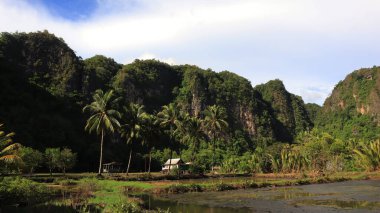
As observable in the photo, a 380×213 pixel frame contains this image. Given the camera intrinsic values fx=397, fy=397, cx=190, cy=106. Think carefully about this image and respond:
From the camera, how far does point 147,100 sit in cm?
14350

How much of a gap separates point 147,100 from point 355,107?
83.8 meters

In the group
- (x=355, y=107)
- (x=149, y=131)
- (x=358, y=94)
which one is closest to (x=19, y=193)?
(x=149, y=131)

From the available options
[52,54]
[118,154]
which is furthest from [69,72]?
[118,154]

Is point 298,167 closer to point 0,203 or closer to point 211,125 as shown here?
point 211,125

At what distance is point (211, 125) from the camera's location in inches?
3300

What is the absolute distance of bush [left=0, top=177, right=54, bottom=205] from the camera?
2291 centimetres

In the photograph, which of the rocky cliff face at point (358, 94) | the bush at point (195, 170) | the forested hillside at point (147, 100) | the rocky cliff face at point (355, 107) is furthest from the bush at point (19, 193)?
the rocky cliff face at point (358, 94)

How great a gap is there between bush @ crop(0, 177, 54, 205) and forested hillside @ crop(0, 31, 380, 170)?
134 feet

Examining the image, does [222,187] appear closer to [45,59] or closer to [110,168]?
[110,168]

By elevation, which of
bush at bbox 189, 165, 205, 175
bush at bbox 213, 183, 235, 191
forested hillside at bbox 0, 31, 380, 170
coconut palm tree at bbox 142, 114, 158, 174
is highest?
forested hillside at bbox 0, 31, 380, 170

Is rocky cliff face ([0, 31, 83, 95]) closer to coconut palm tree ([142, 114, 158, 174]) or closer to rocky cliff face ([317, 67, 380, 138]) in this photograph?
coconut palm tree ([142, 114, 158, 174])

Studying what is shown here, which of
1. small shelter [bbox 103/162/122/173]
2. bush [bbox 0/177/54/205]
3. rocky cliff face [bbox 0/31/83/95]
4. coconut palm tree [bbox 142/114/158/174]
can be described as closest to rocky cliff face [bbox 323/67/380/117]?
rocky cliff face [bbox 0/31/83/95]

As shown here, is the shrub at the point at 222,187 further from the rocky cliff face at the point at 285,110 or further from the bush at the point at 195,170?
the rocky cliff face at the point at 285,110

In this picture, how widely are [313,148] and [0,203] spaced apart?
69717mm
